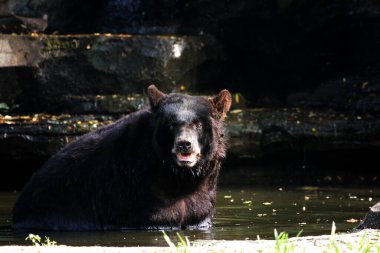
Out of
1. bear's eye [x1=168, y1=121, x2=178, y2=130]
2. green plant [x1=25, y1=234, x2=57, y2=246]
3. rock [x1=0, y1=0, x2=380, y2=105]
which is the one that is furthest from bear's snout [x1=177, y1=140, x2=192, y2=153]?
rock [x1=0, y1=0, x2=380, y2=105]

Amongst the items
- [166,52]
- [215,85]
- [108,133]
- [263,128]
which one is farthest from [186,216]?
[215,85]

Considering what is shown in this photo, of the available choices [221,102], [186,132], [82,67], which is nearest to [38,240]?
[186,132]

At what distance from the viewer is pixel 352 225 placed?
10562 millimetres

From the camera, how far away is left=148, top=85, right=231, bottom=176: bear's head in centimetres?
1023

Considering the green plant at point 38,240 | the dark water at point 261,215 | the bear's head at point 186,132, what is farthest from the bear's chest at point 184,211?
the green plant at point 38,240

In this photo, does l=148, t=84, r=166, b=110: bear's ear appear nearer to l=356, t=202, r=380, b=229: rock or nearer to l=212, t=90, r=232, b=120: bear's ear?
l=212, t=90, r=232, b=120: bear's ear

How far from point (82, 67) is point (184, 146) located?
26.7 feet

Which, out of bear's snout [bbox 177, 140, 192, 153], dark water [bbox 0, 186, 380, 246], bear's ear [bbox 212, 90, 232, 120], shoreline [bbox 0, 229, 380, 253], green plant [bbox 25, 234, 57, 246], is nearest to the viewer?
shoreline [bbox 0, 229, 380, 253]

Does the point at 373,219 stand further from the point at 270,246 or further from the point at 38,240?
the point at 38,240

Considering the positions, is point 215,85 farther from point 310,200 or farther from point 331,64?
point 310,200

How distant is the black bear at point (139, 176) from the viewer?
10.4 meters

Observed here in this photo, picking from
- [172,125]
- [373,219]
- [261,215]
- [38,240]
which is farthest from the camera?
[261,215]

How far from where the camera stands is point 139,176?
10.6 m

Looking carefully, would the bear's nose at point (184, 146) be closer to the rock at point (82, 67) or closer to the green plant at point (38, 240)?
the green plant at point (38, 240)
